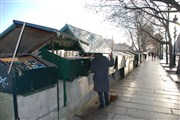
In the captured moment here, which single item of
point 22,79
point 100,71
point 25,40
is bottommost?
point 100,71

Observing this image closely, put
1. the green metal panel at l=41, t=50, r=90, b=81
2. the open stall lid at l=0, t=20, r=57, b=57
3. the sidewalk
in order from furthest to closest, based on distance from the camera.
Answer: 1. the sidewalk
2. the green metal panel at l=41, t=50, r=90, b=81
3. the open stall lid at l=0, t=20, r=57, b=57

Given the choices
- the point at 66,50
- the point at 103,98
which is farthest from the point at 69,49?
the point at 103,98

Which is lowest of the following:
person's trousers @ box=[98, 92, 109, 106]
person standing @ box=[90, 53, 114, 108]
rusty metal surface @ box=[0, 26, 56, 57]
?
person's trousers @ box=[98, 92, 109, 106]

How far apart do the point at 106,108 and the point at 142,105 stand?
1298 millimetres

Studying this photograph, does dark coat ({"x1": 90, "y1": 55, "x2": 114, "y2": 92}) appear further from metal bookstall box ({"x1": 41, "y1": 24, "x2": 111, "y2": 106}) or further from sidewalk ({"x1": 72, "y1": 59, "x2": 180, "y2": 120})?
sidewalk ({"x1": 72, "y1": 59, "x2": 180, "y2": 120})

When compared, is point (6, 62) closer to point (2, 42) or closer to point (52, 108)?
point (2, 42)

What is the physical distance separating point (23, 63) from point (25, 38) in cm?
76

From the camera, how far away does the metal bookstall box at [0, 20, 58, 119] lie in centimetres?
301

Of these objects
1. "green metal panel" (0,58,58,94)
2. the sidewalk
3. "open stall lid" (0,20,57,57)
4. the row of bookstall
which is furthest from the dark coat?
"green metal panel" (0,58,58,94)

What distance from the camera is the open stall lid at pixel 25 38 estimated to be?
3.71 m

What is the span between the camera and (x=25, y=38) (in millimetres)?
3924

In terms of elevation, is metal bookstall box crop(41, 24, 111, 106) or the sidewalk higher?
metal bookstall box crop(41, 24, 111, 106)

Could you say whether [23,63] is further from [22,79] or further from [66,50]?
[66,50]

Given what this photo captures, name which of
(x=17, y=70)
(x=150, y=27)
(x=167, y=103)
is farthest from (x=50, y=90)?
(x=150, y=27)
